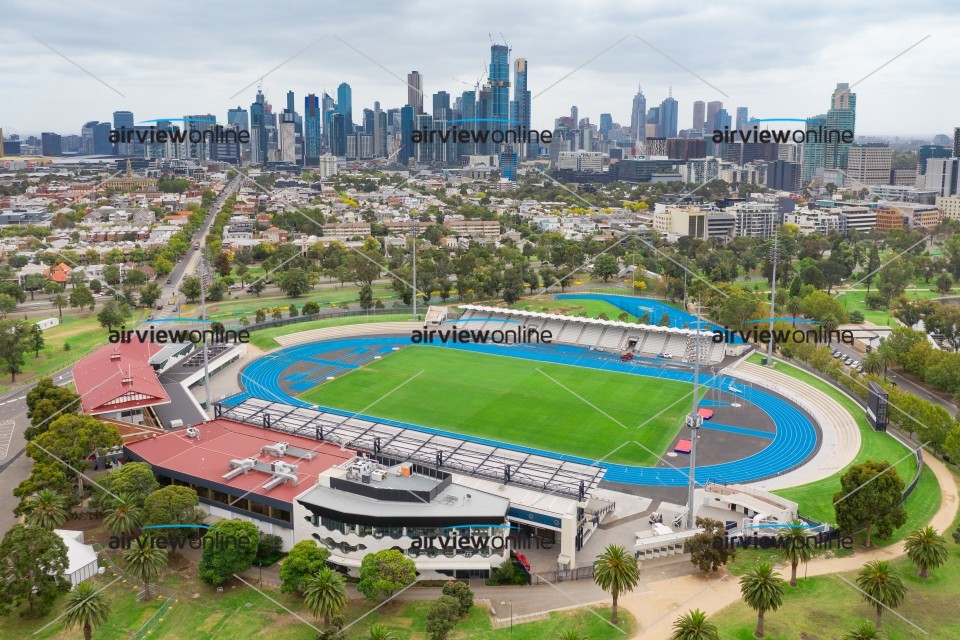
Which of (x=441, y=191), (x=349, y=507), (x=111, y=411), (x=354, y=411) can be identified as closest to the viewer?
(x=349, y=507)

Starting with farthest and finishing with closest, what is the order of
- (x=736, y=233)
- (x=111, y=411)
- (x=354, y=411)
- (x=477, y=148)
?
(x=477, y=148)
(x=736, y=233)
(x=354, y=411)
(x=111, y=411)

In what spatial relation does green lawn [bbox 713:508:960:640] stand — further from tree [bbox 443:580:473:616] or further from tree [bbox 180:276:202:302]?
tree [bbox 180:276:202:302]

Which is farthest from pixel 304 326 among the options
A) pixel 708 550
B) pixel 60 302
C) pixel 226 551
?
pixel 708 550

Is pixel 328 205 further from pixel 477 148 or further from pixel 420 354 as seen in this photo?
pixel 477 148

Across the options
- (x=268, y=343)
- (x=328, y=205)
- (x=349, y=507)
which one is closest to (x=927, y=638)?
(x=349, y=507)

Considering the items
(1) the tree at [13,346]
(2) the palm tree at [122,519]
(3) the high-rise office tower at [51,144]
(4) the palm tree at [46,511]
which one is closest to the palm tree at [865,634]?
(2) the palm tree at [122,519]

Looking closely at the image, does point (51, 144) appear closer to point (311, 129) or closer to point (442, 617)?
point (311, 129)

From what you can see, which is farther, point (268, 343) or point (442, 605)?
point (268, 343)

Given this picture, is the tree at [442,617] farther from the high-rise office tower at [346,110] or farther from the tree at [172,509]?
the high-rise office tower at [346,110]
